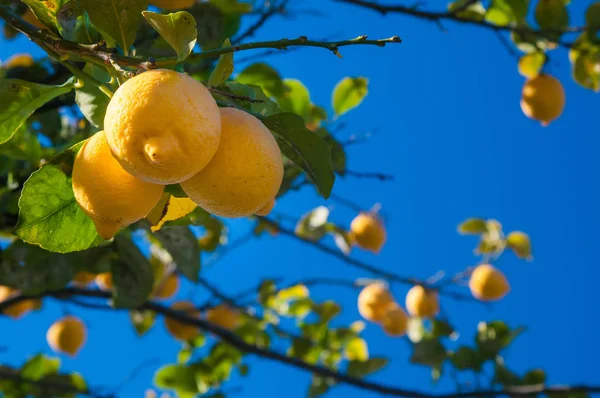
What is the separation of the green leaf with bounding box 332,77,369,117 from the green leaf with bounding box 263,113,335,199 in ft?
4.33

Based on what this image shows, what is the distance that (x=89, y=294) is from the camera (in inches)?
74.2

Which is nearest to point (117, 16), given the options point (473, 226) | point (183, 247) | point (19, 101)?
point (19, 101)

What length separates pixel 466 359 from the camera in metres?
2.26

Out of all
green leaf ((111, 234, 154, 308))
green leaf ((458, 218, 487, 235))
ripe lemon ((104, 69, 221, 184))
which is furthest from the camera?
green leaf ((458, 218, 487, 235))

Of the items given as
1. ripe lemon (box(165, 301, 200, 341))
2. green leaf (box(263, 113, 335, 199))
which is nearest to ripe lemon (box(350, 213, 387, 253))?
ripe lemon (box(165, 301, 200, 341))

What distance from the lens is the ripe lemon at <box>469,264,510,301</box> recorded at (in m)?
2.52

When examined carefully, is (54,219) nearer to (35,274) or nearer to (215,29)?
(35,274)

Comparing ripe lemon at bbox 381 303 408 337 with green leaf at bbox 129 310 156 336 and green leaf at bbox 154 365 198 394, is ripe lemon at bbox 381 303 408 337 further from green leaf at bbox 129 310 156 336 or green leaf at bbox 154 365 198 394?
green leaf at bbox 129 310 156 336

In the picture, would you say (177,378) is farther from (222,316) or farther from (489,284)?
(489,284)

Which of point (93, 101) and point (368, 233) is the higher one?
point (93, 101)

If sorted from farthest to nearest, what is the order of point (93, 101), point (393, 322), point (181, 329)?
point (393, 322)
point (181, 329)
point (93, 101)

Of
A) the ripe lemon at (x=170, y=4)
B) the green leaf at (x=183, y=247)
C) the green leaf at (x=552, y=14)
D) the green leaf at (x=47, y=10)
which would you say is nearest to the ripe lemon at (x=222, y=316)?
the green leaf at (x=183, y=247)

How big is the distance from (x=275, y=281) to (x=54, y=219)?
193cm

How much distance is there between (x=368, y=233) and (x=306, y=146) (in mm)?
1797
